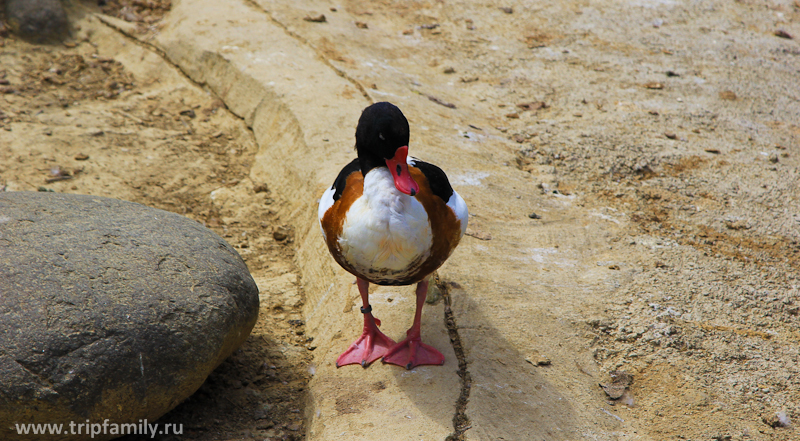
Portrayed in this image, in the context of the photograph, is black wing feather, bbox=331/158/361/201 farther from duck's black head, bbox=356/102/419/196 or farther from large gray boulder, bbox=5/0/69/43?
large gray boulder, bbox=5/0/69/43

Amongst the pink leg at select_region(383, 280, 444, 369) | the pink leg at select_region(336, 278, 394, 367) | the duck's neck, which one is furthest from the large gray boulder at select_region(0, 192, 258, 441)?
the duck's neck

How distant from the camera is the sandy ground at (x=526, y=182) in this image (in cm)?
331

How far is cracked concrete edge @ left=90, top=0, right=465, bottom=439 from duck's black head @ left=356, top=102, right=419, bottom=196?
115 cm

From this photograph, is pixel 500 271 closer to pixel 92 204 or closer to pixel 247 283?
pixel 247 283

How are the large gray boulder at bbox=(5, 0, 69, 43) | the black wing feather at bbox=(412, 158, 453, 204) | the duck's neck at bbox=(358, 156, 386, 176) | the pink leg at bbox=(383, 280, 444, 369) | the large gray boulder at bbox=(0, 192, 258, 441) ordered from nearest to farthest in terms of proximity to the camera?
the large gray boulder at bbox=(0, 192, 258, 441)
the duck's neck at bbox=(358, 156, 386, 176)
the black wing feather at bbox=(412, 158, 453, 204)
the pink leg at bbox=(383, 280, 444, 369)
the large gray boulder at bbox=(5, 0, 69, 43)

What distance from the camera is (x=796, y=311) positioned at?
154 inches

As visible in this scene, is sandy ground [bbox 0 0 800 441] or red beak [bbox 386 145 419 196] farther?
sandy ground [bbox 0 0 800 441]

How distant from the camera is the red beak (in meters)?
2.82

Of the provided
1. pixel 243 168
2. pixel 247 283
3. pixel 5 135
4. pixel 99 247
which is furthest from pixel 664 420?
pixel 5 135

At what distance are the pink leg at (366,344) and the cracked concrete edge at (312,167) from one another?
0.20ft

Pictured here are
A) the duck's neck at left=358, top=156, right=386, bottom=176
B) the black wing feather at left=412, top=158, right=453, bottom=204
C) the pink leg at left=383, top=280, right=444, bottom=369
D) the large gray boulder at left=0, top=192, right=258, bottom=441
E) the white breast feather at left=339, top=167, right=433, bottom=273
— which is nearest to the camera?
the large gray boulder at left=0, top=192, right=258, bottom=441

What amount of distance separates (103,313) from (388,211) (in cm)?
147

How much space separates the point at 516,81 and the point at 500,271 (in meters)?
3.53


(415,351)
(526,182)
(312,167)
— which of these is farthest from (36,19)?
(415,351)
